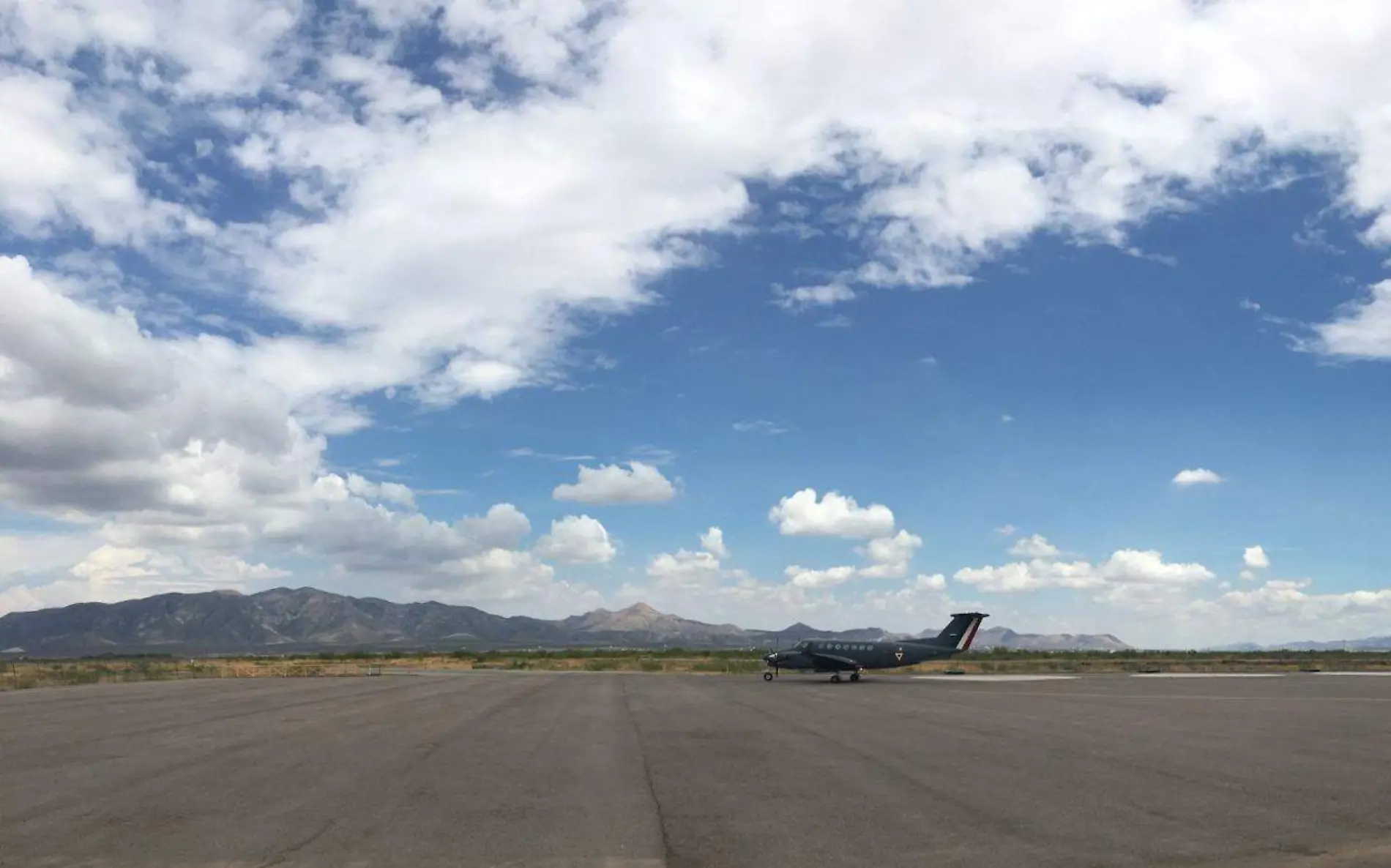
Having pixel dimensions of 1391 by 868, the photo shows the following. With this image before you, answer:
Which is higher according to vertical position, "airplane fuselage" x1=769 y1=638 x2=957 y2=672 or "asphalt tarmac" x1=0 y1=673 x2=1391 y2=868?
"airplane fuselage" x1=769 y1=638 x2=957 y2=672

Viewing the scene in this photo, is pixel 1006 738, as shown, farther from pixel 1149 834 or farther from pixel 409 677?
pixel 409 677

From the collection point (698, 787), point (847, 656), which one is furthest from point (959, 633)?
point (698, 787)

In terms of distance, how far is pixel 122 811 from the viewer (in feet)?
48.8

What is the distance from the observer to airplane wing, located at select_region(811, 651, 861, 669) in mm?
63875

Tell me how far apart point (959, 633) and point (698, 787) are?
182 feet

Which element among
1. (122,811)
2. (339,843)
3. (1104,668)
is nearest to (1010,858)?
(339,843)

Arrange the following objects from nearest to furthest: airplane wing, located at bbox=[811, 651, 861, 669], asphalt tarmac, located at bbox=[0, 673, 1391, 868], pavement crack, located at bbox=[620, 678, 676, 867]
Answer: pavement crack, located at bbox=[620, 678, 676, 867]
asphalt tarmac, located at bbox=[0, 673, 1391, 868]
airplane wing, located at bbox=[811, 651, 861, 669]

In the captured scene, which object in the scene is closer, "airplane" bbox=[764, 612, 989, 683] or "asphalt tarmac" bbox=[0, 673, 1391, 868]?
"asphalt tarmac" bbox=[0, 673, 1391, 868]

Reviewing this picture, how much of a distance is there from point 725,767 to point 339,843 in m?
9.02

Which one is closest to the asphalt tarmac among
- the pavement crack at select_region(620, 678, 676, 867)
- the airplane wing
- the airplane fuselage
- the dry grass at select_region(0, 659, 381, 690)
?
the pavement crack at select_region(620, 678, 676, 867)

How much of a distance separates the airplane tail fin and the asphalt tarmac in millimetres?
32500

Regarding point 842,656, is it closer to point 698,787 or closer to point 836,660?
point 836,660

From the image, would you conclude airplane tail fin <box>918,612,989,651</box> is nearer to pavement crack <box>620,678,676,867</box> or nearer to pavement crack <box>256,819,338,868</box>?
pavement crack <box>620,678,676,867</box>

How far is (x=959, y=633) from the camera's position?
6869 centimetres
